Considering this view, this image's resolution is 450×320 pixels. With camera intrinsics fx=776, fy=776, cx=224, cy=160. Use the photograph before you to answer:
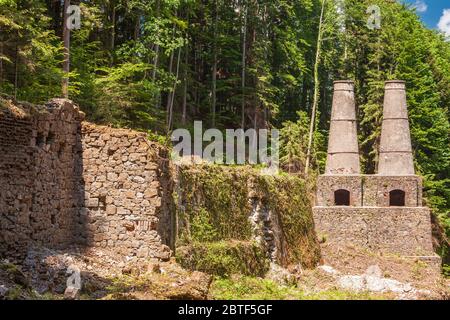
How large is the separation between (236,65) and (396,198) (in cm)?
1033

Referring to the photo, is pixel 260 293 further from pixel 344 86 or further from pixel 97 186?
pixel 344 86

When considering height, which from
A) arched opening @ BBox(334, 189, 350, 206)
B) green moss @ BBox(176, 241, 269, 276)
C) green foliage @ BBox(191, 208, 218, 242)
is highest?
arched opening @ BBox(334, 189, 350, 206)

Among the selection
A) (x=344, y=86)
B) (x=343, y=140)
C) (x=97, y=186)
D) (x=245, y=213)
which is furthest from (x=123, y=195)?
(x=344, y=86)

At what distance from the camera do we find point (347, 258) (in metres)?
27.1

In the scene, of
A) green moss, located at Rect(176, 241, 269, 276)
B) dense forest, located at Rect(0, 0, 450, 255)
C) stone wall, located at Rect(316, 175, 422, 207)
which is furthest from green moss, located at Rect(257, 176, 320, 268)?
stone wall, located at Rect(316, 175, 422, 207)

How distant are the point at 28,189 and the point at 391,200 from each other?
26504mm

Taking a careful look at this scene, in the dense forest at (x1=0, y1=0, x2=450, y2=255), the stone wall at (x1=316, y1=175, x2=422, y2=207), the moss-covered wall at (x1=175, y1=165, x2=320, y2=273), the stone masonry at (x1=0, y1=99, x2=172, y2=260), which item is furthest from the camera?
the stone wall at (x1=316, y1=175, x2=422, y2=207)

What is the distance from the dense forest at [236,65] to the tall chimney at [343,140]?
490cm

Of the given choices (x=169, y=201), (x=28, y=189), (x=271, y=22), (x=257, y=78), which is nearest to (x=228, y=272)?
(x=169, y=201)

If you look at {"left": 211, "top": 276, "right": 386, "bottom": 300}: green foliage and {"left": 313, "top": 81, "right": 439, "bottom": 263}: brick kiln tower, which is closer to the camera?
{"left": 211, "top": 276, "right": 386, "bottom": 300}: green foliage

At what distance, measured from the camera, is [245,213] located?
16.4 m

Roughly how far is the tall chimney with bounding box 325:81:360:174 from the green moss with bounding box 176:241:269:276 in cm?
1844

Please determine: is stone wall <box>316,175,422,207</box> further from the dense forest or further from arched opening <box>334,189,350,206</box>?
the dense forest

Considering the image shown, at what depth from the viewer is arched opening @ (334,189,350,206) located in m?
34.6
